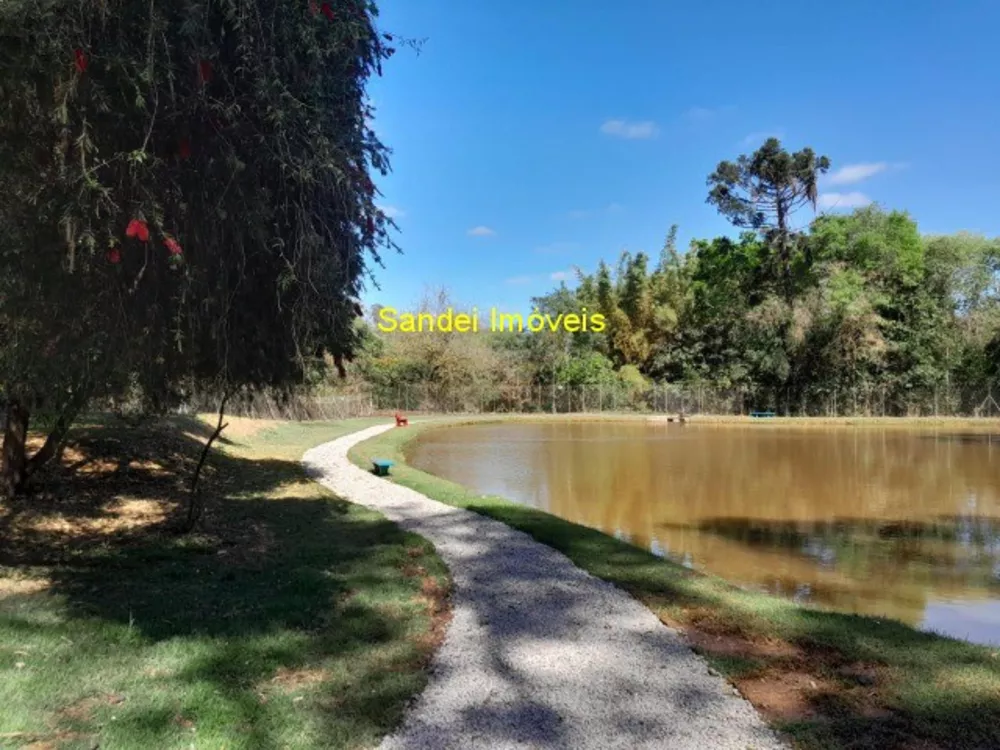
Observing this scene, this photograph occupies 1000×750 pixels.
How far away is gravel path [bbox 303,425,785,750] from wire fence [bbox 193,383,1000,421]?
29444mm

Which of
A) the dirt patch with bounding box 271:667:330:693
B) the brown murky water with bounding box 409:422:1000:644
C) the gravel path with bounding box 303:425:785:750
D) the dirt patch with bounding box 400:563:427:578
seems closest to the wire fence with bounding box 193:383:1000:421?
the brown murky water with bounding box 409:422:1000:644

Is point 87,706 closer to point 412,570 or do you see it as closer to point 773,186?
point 412,570

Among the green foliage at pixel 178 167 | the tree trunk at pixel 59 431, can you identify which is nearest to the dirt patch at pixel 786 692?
the green foliage at pixel 178 167

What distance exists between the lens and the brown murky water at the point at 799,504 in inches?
326

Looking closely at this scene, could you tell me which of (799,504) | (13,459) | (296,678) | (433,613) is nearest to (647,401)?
(799,504)

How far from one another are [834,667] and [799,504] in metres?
9.82

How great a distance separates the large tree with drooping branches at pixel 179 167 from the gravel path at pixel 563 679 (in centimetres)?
222

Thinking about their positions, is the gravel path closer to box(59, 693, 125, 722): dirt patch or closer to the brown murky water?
box(59, 693, 125, 722): dirt patch

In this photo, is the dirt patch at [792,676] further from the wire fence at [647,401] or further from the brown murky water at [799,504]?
the wire fence at [647,401]

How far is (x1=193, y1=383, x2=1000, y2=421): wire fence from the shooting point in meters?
37.7

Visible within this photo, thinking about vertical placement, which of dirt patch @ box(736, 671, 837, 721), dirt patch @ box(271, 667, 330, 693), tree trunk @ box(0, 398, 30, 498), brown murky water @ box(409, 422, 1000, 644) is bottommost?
brown murky water @ box(409, 422, 1000, 644)

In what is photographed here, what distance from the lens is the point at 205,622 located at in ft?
16.0

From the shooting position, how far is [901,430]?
31.2 metres

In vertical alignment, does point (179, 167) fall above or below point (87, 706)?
above
